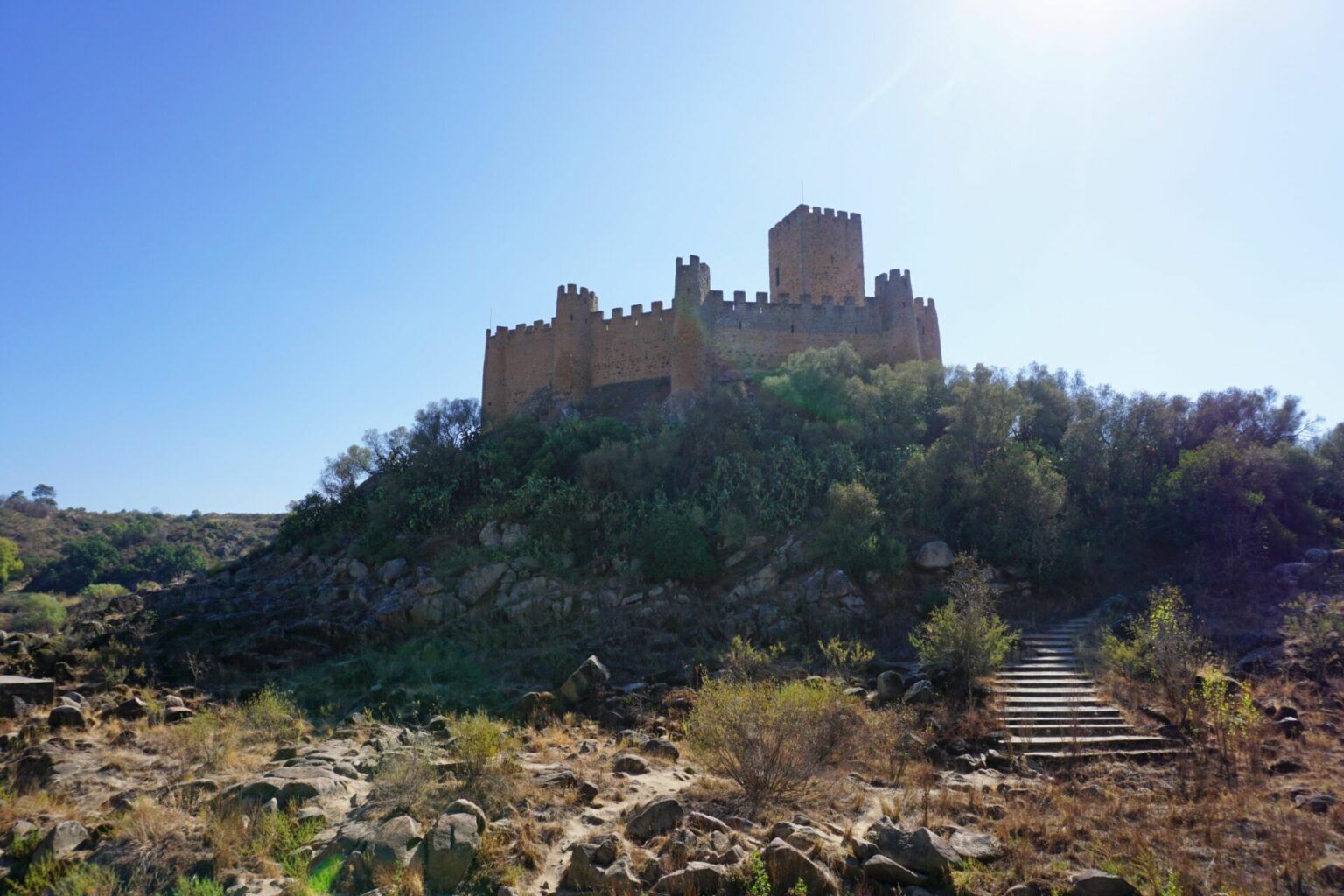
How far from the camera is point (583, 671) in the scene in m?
17.6

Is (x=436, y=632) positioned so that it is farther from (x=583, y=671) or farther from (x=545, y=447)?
(x=545, y=447)

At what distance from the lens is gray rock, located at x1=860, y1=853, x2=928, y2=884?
330 inches

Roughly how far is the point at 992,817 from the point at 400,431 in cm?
2721

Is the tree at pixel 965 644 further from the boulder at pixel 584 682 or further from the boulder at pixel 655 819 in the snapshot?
the boulder at pixel 655 819

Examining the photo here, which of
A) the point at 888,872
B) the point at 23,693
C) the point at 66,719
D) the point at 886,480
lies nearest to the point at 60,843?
the point at 66,719

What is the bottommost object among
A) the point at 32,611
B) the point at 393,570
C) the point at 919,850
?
the point at 919,850

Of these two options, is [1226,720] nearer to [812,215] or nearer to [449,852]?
[449,852]

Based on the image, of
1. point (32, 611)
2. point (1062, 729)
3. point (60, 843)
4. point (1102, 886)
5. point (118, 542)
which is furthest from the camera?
point (118, 542)

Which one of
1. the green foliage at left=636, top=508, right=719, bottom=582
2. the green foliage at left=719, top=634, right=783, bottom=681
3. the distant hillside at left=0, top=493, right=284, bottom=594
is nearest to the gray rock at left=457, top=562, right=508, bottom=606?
the green foliage at left=636, top=508, right=719, bottom=582

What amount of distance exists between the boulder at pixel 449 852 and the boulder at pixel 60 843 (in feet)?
15.1

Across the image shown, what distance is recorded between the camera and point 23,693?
1691 cm

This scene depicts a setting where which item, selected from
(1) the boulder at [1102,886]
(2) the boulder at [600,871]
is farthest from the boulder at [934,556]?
(2) the boulder at [600,871]

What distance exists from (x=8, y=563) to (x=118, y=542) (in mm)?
7567

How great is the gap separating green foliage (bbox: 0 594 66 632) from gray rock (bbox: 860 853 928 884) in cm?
3317
